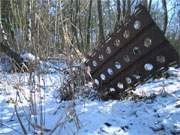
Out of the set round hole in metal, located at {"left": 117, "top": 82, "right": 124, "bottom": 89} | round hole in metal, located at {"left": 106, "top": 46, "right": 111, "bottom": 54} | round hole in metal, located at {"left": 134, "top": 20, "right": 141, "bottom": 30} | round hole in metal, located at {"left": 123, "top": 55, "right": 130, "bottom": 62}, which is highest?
round hole in metal, located at {"left": 134, "top": 20, "right": 141, "bottom": 30}

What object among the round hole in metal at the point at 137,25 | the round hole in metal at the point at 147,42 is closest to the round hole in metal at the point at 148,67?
the round hole in metal at the point at 147,42

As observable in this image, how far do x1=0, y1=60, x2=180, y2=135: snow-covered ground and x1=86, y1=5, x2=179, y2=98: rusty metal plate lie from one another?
1.04 ft

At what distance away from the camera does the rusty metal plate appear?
5.34 m

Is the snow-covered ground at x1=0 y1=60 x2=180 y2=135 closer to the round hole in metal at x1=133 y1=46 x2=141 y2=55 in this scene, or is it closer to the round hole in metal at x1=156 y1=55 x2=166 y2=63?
the round hole in metal at x1=156 y1=55 x2=166 y2=63

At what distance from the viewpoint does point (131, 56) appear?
5.63 metres

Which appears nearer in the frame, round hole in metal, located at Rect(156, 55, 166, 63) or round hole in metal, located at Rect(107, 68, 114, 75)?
round hole in metal, located at Rect(156, 55, 166, 63)

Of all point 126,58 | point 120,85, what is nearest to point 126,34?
point 126,58

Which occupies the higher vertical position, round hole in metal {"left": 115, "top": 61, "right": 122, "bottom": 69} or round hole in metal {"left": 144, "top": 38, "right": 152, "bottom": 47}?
round hole in metal {"left": 144, "top": 38, "right": 152, "bottom": 47}

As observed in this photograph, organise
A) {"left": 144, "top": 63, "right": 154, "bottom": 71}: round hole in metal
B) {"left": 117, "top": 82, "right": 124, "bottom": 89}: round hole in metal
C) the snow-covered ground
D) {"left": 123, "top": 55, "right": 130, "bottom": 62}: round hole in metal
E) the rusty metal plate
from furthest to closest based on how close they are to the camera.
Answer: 1. {"left": 117, "top": 82, "right": 124, "bottom": 89}: round hole in metal
2. {"left": 123, "top": 55, "right": 130, "bottom": 62}: round hole in metal
3. {"left": 144, "top": 63, "right": 154, "bottom": 71}: round hole in metal
4. the rusty metal plate
5. the snow-covered ground

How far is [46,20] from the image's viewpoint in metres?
4.57

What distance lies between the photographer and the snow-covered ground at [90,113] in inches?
192

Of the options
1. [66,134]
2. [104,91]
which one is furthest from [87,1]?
[66,134]

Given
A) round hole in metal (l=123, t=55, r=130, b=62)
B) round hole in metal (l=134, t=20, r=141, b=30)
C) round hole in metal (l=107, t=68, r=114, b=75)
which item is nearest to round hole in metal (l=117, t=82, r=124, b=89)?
round hole in metal (l=107, t=68, r=114, b=75)

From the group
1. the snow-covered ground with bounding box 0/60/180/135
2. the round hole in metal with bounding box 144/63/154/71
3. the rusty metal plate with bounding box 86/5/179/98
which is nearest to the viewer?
the snow-covered ground with bounding box 0/60/180/135
